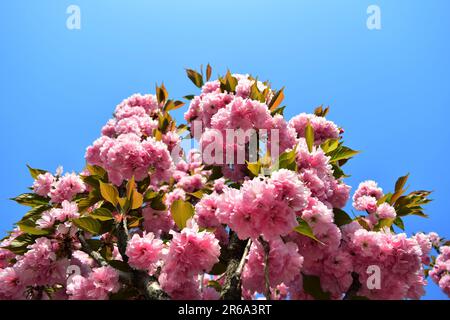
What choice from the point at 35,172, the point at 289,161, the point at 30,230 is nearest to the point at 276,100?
the point at 289,161

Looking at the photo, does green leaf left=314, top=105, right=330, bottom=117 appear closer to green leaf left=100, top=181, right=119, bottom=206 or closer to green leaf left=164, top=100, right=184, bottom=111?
green leaf left=164, top=100, right=184, bottom=111

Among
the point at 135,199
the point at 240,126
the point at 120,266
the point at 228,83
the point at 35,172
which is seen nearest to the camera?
the point at 120,266

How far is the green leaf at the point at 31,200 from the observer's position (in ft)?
9.95

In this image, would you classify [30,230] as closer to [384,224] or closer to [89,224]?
[89,224]

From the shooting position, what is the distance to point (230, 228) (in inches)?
72.7

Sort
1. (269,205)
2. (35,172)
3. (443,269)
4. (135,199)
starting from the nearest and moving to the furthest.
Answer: (269,205) → (135,199) → (35,172) → (443,269)

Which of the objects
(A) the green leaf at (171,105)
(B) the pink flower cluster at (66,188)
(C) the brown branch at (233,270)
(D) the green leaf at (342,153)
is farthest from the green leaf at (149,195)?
(A) the green leaf at (171,105)

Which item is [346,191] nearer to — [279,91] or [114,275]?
[279,91]

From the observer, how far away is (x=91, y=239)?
2.50 meters

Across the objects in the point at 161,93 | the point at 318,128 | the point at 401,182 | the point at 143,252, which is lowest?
the point at 143,252

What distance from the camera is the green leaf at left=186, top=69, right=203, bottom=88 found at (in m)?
3.79

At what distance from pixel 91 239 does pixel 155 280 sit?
32.8 inches

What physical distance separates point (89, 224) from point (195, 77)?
2.26m

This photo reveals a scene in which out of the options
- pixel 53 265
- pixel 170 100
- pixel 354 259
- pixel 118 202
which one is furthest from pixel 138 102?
pixel 354 259
